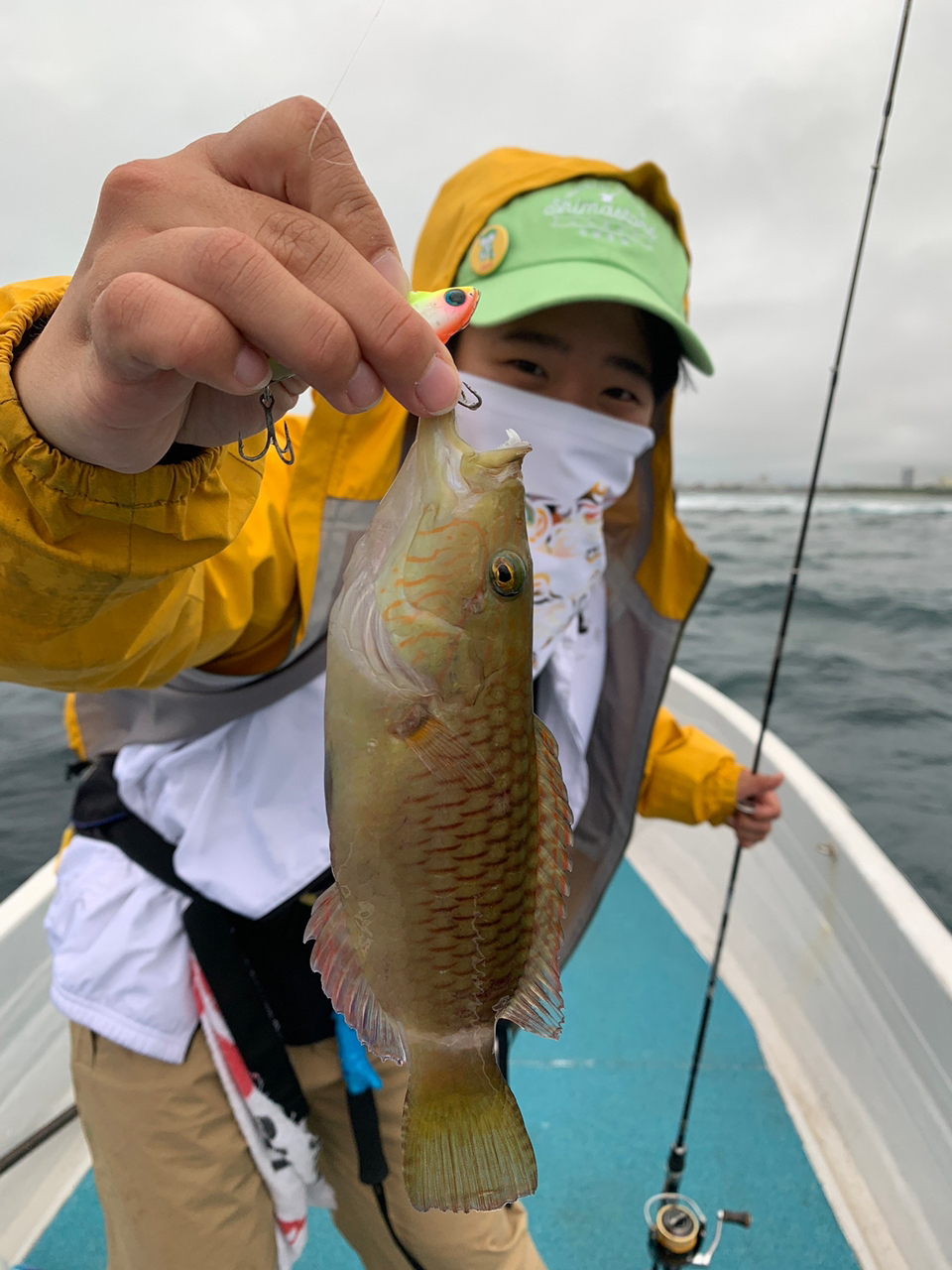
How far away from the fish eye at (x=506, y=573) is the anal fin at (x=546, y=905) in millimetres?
181

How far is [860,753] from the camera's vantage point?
7.46 metres

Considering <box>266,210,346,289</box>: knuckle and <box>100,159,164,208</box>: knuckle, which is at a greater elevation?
<box>100,159,164,208</box>: knuckle

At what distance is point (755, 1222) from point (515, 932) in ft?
7.27

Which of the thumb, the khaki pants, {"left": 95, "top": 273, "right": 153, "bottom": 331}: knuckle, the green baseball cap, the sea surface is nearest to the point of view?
{"left": 95, "top": 273, "right": 153, "bottom": 331}: knuckle

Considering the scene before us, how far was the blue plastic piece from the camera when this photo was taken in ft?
5.24

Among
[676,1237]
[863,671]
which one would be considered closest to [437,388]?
[676,1237]

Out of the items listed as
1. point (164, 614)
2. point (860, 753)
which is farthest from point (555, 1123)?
point (860, 753)

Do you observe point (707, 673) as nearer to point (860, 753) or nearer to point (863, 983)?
point (860, 753)

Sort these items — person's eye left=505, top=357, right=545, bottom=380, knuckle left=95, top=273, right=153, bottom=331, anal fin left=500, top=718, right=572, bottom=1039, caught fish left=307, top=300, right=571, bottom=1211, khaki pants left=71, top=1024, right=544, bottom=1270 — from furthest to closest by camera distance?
person's eye left=505, top=357, right=545, bottom=380
khaki pants left=71, top=1024, right=544, bottom=1270
anal fin left=500, top=718, right=572, bottom=1039
caught fish left=307, top=300, right=571, bottom=1211
knuckle left=95, top=273, right=153, bottom=331

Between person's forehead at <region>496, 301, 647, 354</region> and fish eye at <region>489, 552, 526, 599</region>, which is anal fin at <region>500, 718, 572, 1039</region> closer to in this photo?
fish eye at <region>489, 552, 526, 599</region>

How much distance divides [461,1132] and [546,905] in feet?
0.96

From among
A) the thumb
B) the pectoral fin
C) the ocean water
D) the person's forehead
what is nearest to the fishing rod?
the thumb

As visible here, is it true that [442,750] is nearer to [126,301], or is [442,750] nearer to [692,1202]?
[126,301]

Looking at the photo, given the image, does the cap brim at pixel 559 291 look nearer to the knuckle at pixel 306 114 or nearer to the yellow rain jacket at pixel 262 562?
the yellow rain jacket at pixel 262 562
